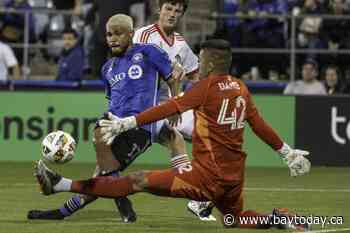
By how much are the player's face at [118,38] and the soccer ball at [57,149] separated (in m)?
1.06

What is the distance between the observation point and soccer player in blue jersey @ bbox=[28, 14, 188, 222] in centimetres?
1180

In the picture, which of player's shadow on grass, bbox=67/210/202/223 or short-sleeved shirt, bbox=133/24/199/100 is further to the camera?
short-sleeved shirt, bbox=133/24/199/100

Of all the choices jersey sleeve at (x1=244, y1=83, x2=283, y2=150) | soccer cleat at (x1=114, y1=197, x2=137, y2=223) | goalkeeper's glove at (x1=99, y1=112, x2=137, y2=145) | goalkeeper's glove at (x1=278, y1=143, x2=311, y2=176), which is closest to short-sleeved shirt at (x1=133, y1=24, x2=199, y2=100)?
soccer cleat at (x1=114, y1=197, x2=137, y2=223)

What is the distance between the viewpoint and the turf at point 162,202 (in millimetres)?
11609

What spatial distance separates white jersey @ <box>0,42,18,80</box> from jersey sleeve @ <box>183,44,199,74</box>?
808 cm

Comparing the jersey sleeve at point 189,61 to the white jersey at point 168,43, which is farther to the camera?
the jersey sleeve at point 189,61

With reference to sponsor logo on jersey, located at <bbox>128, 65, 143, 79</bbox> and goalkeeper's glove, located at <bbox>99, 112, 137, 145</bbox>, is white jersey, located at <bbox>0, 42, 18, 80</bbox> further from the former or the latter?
goalkeeper's glove, located at <bbox>99, 112, 137, 145</bbox>

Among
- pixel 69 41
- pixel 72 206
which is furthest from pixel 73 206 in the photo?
pixel 69 41

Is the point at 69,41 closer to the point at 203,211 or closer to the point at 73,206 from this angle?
the point at 203,211

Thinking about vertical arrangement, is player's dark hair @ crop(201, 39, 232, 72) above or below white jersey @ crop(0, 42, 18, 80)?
above

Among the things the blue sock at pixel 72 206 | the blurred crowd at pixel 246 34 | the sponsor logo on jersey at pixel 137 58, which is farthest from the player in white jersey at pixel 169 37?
the blurred crowd at pixel 246 34

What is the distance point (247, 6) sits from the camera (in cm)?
2328

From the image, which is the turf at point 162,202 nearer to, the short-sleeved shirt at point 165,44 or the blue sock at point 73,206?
the blue sock at point 73,206

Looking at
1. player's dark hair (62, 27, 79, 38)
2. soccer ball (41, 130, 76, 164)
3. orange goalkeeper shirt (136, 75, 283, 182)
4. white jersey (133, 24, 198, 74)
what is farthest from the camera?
player's dark hair (62, 27, 79, 38)
